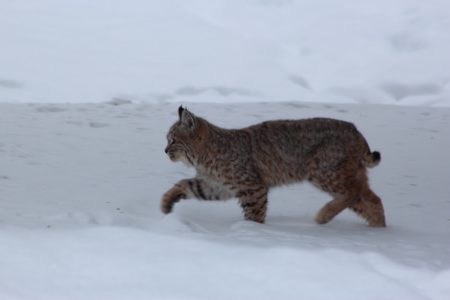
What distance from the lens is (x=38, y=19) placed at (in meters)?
15.3

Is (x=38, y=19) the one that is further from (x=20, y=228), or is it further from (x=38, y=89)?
(x=20, y=228)

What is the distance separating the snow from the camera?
463 centimetres

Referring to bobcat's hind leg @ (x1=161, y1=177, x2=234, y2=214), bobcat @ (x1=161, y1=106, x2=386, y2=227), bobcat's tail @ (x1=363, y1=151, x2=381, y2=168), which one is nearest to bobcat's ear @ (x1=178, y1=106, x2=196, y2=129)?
bobcat @ (x1=161, y1=106, x2=386, y2=227)

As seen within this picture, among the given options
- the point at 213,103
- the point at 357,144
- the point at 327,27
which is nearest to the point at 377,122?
the point at 213,103

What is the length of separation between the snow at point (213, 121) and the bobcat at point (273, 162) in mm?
192

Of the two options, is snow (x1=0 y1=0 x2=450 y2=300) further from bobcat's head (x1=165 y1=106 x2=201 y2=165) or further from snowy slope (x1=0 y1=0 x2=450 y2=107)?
bobcat's head (x1=165 y1=106 x2=201 y2=165)

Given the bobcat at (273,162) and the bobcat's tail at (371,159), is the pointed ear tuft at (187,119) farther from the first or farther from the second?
the bobcat's tail at (371,159)

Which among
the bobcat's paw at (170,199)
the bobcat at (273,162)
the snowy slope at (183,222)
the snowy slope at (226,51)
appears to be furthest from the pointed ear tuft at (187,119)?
the snowy slope at (226,51)

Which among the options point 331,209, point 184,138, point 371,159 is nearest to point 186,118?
point 184,138

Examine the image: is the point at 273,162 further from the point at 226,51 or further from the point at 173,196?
the point at 226,51

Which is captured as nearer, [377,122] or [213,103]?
[377,122]

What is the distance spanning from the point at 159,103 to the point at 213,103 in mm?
744

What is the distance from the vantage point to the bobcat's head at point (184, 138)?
7.40 meters

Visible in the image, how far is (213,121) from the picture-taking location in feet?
35.0
